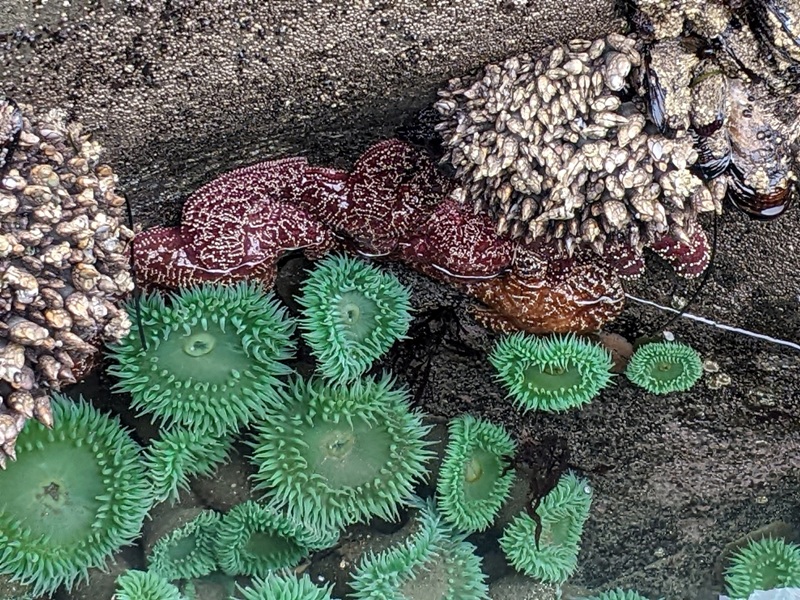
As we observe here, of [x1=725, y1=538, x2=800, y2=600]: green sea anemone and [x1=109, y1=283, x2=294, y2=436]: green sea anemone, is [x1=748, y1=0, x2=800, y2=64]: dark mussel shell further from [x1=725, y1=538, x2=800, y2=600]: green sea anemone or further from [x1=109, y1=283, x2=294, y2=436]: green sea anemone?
[x1=725, y1=538, x2=800, y2=600]: green sea anemone

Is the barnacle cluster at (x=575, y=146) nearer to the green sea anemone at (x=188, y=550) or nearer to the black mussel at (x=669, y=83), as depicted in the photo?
the black mussel at (x=669, y=83)

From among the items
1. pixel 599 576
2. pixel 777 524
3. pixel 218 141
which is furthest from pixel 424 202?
pixel 777 524

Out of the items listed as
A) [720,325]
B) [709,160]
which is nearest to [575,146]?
[709,160]

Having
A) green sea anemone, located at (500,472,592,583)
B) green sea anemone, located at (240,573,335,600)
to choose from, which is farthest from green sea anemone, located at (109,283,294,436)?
green sea anemone, located at (500,472,592,583)

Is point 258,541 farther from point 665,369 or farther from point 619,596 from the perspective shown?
point 665,369

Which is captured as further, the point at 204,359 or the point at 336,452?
the point at 336,452

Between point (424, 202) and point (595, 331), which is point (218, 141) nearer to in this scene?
point (424, 202)

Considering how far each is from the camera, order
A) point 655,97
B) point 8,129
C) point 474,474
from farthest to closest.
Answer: point 474,474, point 655,97, point 8,129
